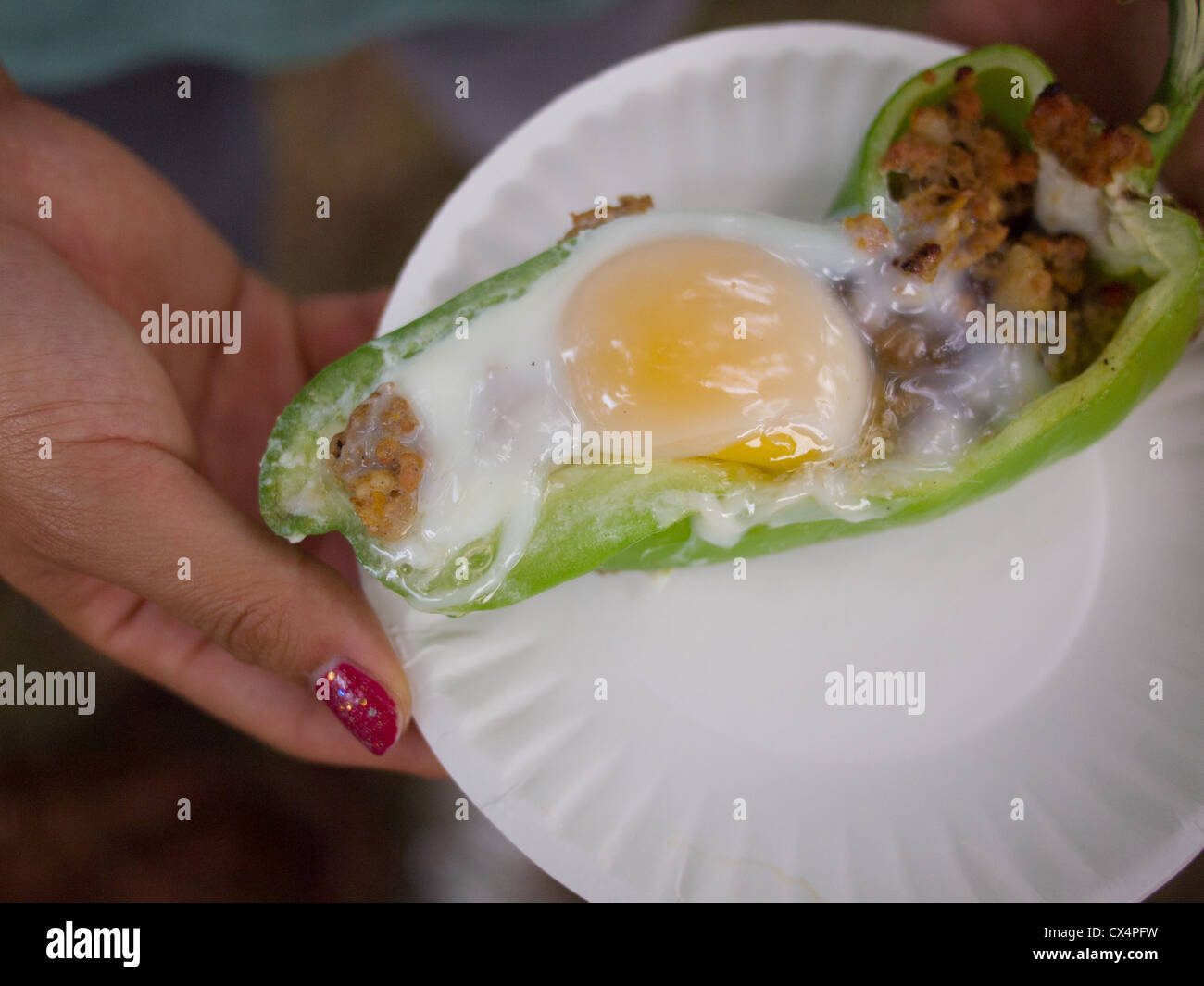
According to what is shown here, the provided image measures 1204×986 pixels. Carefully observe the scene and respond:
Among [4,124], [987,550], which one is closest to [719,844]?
[987,550]

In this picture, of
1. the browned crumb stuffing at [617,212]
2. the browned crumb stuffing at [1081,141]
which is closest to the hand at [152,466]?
Result: the browned crumb stuffing at [617,212]

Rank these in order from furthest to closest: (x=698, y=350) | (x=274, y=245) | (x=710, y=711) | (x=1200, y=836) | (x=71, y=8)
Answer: (x=274, y=245) < (x=71, y=8) < (x=710, y=711) < (x=1200, y=836) < (x=698, y=350)

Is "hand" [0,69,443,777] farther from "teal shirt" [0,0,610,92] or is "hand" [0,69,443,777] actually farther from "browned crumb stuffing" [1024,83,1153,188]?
"browned crumb stuffing" [1024,83,1153,188]

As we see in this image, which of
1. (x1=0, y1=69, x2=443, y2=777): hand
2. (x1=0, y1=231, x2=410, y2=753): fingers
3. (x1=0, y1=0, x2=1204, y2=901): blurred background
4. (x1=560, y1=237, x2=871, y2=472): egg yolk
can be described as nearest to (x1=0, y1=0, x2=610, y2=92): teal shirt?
(x1=0, y1=0, x2=1204, y2=901): blurred background

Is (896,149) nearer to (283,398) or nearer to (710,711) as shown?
(710,711)

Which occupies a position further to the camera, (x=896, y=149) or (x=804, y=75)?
(x=804, y=75)

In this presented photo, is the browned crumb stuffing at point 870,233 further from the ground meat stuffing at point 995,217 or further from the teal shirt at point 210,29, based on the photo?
the teal shirt at point 210,29
